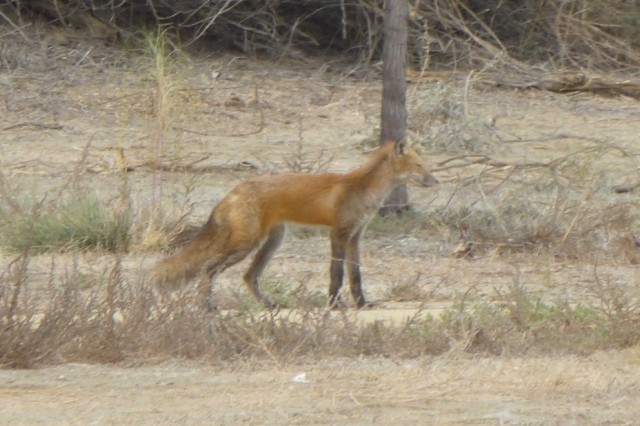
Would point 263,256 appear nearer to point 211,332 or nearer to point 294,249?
point 294,249

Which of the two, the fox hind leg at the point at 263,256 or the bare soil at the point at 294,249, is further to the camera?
the fox hind leg at the point at 263,256

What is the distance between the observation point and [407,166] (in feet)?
37.1

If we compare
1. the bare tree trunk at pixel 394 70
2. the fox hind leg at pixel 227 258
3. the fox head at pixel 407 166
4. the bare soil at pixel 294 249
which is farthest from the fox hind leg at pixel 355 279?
the bare tree trunk at pixel 394 70

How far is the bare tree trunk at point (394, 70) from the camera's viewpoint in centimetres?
1267

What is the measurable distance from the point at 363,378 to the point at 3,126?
10.0m

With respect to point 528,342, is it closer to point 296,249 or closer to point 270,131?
point 296,249

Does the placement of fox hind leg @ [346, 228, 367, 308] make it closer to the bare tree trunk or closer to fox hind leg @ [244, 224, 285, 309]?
fox hind leg @ [244, 224, 285, 309]

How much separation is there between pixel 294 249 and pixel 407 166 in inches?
76.2

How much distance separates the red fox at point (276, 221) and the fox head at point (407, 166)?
0.80 feet

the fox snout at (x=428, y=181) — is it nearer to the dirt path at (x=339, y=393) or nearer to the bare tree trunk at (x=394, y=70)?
the bare tree trunk at (x=394, y=70)

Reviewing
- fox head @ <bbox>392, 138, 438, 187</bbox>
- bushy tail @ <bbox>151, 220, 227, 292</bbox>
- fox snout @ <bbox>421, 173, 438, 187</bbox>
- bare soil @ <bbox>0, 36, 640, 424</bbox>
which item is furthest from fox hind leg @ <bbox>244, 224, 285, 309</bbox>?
fox snout @ <bbox>421, 173, 438, 187</bbox>

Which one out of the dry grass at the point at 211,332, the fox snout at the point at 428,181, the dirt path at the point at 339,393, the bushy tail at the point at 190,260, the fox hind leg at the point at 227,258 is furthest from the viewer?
the fox snout at the point at 428,181

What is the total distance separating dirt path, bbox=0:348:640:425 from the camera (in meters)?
6.88

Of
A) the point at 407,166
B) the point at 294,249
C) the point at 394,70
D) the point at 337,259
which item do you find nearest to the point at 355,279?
the point at 337,259
